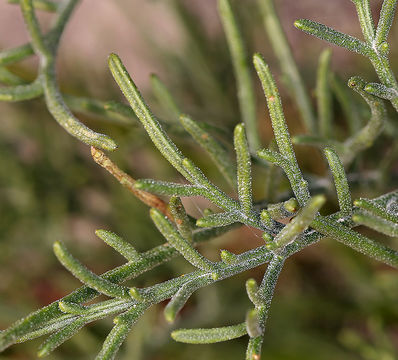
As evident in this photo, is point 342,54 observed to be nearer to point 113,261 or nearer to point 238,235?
point 238,235

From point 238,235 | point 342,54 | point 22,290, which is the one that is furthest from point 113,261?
point 342,54

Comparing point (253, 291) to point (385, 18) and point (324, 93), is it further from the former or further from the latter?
point (324, 93)

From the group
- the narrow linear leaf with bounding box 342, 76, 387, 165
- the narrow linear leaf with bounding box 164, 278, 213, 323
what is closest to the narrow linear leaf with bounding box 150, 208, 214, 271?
the narrow linear leaf with bounding box 164, 278, 213, 323

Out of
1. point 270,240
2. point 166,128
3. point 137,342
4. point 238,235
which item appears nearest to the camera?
point 270,240

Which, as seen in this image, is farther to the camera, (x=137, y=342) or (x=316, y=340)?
(x=316, y=340)

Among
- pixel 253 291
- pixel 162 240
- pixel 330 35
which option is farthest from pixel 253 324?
pixel 162 240

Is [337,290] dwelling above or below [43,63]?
below

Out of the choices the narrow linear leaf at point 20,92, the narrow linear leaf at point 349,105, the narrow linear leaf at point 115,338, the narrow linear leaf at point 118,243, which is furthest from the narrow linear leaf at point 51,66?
the narrow linear leaf at point 349,105

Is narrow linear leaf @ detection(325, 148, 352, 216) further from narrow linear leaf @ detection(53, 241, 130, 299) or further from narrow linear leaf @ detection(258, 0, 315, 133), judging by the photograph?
narrow linear leaf @ detection(258, 0, 315, 133)
